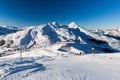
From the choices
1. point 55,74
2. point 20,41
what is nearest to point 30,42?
point 20,41

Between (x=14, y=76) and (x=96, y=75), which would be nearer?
(x=14, y=76)

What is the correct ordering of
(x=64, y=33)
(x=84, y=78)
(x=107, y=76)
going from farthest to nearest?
1. (x=64, y=33)
2. (x=107, y=76)
3. (x=84, y=78)

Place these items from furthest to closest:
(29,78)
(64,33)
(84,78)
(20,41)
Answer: (64,33)
(20,41)
(84,78)
(29,78)

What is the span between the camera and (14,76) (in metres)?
12.2

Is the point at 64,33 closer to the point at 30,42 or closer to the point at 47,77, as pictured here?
the point at 30,42

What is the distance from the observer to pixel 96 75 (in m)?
14.0

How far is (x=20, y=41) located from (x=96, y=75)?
5185 inches

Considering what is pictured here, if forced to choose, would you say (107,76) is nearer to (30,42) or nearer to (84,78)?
(84,78)

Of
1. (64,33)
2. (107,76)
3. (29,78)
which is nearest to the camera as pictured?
(29,78)

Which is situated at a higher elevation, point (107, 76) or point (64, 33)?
point (64, 33)

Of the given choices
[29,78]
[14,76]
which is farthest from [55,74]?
[14,76]

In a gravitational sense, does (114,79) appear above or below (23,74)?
below

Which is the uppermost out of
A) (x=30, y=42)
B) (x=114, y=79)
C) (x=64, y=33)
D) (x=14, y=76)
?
(x=64, y=33)

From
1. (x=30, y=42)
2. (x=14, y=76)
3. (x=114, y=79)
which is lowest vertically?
(x=114, y=79)
